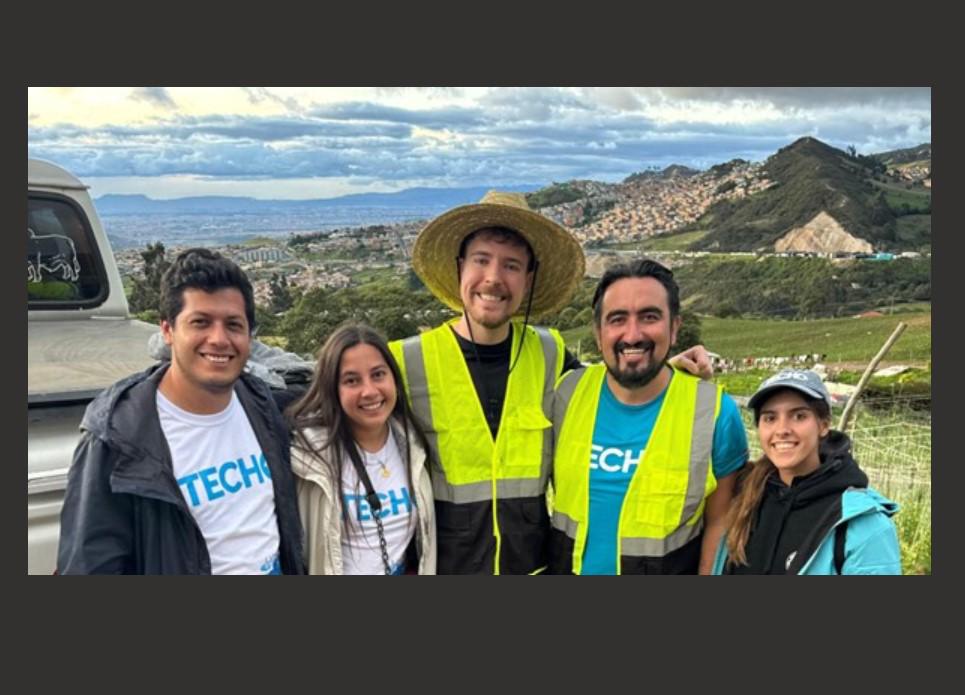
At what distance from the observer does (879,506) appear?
88.5 inches

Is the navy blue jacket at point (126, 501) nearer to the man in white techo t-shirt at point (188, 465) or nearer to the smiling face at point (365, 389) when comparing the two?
the man in white techo t-shirt at point (188, 465)

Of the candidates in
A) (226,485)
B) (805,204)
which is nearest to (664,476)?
(226,485)

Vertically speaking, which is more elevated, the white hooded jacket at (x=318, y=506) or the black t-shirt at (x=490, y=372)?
the black t-shirt at (x=490, y=372)

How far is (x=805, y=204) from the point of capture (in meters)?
11.9

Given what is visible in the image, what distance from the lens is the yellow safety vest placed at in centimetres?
281

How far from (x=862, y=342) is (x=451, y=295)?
21.2 feet

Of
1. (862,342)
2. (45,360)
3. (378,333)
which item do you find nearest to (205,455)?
(378,333)

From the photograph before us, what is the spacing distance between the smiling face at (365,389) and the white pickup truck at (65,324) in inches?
45.5

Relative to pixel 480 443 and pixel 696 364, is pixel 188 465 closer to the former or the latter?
pixel 480 443

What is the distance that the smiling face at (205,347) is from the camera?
2.24 metres

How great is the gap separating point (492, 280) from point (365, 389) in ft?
2.19

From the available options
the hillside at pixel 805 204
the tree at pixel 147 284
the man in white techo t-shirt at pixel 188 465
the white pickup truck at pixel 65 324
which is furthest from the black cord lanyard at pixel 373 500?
the hillside at pixel 805 204

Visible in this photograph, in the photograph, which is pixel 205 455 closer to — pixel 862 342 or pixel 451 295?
pixel 451 295

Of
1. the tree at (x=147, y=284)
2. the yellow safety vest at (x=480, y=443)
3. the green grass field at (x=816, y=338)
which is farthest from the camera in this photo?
the green grass field at (x=816, y=338)
